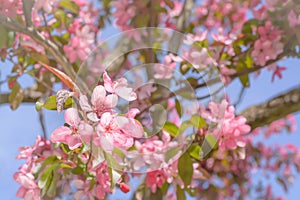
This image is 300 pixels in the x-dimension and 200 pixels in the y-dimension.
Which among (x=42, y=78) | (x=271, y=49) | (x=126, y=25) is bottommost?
(x=271, y=49)

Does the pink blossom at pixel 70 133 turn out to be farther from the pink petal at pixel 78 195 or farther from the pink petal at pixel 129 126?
the pink petal at pixel 78 195

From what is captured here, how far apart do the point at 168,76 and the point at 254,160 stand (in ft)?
4.88

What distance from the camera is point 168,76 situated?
5.51 feet

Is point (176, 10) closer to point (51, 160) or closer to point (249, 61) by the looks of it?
point (249, 61)

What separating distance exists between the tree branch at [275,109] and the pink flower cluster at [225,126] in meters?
0.54

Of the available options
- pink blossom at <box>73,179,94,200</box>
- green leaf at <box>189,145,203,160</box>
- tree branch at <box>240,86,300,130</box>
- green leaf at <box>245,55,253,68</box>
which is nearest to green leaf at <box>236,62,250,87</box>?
green leaf at <box>245,55,253,68</box>

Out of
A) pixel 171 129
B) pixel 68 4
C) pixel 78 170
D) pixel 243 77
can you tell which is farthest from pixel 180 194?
pixel 68 4

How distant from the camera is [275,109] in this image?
194cm

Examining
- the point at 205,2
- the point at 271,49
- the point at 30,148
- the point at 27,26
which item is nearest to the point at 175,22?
the point at 205,2

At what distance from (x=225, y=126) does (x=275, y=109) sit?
0.61 m

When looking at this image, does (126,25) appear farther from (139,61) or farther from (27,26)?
(27,26)

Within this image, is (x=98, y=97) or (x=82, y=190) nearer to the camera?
(x=98, y=97)

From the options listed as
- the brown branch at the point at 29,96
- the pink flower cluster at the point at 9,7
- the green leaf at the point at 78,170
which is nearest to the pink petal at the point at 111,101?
the green leaf at the point at 78,170

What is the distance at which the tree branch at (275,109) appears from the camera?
1.90m
